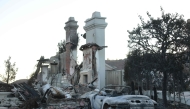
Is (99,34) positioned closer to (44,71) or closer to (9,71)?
(44,71)

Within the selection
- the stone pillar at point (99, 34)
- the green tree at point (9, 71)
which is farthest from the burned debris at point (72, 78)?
the green tree at point (9, 71)

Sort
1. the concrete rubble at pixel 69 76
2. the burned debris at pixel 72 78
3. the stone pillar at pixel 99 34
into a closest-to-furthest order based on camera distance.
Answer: the burned debris at pixel 72 78, the concrete rubble at pixel 69 76, the stone pillar at pixel 99 34

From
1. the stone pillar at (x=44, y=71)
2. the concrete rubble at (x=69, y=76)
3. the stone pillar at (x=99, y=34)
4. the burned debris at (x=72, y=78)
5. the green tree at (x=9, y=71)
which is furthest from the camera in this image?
the green tree at (x=9, y=71)

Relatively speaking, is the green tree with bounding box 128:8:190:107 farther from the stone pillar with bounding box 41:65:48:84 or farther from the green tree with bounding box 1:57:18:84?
the green tree with bounding box 1:57:18:84

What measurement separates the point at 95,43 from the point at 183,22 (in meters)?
7.36

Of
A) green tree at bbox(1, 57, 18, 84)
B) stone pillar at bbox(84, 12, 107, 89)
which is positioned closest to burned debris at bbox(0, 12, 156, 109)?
stone pillar at bbox(84, 12, 107, 89)

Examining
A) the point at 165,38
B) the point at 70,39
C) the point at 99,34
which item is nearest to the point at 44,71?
the point at 70,39

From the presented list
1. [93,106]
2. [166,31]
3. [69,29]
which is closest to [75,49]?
[69,29]

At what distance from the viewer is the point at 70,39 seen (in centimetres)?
2694

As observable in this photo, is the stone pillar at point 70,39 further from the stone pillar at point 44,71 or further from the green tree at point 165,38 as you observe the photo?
the green tree at point 165,38

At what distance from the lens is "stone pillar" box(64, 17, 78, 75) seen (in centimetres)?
2626

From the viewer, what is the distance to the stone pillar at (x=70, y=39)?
26.3 metres

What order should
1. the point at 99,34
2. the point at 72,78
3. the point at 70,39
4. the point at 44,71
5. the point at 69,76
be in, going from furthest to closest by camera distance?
the point at 44,71 < the point at 70,39 < the point at 69,76 < the point at 72,78 < the point at 99,34

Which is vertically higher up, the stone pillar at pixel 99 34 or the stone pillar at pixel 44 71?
the stone pillar at pixel 99 34
